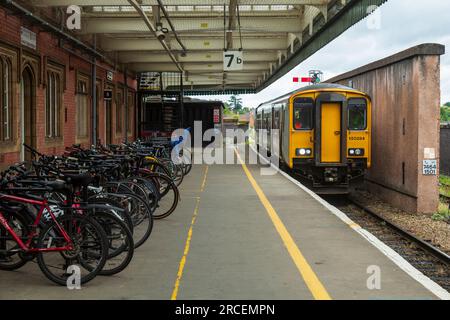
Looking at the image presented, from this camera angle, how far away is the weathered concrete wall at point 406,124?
13094 millimetres

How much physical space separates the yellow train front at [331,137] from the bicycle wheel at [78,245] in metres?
10.5

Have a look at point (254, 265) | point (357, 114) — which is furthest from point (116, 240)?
point (357, 114)

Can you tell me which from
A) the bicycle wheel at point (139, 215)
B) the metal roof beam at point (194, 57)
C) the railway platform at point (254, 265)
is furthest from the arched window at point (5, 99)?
the metal roof beam at point (194, 57)

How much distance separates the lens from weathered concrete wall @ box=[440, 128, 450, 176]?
26.2 meters

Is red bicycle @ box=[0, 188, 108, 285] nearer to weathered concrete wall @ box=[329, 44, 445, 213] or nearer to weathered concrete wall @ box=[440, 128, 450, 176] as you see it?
weathered concrete wall @ box=[329, 44, 445, 213]

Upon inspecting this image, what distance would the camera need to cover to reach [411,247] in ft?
33.9

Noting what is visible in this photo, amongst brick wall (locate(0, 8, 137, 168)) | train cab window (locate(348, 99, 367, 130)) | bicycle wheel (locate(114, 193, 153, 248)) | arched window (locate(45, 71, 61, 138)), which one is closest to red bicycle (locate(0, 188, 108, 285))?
bicycle wheel (locate(114, 193, 153, 248))

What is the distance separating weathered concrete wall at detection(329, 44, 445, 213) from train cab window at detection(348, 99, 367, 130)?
67 centimetres

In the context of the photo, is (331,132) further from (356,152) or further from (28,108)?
(28,108)

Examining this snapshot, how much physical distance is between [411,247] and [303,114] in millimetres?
6180

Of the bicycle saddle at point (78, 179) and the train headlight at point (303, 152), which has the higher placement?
the bicycle saddle at point (78, 179)

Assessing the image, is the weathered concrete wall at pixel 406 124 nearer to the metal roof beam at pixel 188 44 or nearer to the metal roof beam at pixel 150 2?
the metal roof beam at pixel 150 2

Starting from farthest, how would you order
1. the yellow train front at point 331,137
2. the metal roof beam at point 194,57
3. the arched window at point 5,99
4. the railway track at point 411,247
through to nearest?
1. the metal roof beam at point 194,57
2. the yellow train front at point 331,137
3. the arched window at point 5,99
4. the railway track at point 411,247
